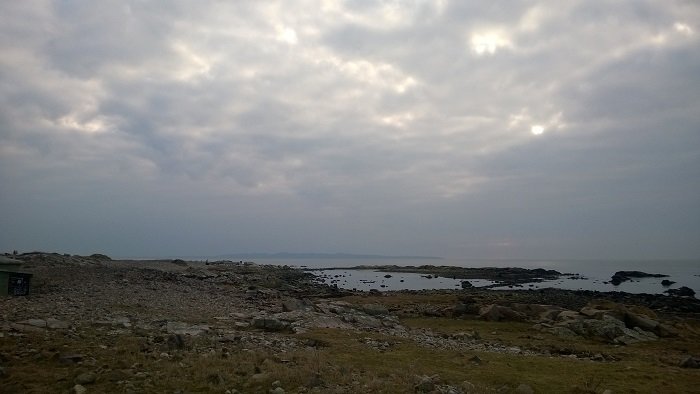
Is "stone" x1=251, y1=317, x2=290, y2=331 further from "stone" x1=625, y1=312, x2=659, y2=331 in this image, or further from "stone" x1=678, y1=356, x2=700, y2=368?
"stone" x1=625, y1=312, x2=659, y2=331

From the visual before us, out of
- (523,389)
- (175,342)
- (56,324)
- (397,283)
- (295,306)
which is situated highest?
(56,324)

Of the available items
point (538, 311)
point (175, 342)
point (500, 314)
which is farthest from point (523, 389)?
point (538, 311)

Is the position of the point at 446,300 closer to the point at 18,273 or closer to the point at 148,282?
the point at 148,282

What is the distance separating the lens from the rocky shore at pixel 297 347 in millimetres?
14070

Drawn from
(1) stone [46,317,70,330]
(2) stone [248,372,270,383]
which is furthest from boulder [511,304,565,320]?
(1) stone [46,317,70,330]

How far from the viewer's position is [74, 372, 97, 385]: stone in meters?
13.0

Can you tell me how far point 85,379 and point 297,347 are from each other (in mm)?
8792

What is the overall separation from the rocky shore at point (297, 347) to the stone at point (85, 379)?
0.03 metres

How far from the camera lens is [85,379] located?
13.1 m

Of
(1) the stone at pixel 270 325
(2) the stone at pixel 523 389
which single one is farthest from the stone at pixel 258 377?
(1) the stone at pixel 270 325

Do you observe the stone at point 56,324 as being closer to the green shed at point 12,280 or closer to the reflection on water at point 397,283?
the green shed at point 12,280

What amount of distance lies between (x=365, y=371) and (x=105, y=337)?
34.2 feet

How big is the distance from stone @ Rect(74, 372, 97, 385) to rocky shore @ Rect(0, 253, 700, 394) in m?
0.03

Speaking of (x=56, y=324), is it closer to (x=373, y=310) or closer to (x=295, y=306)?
(x=295, y=306)
